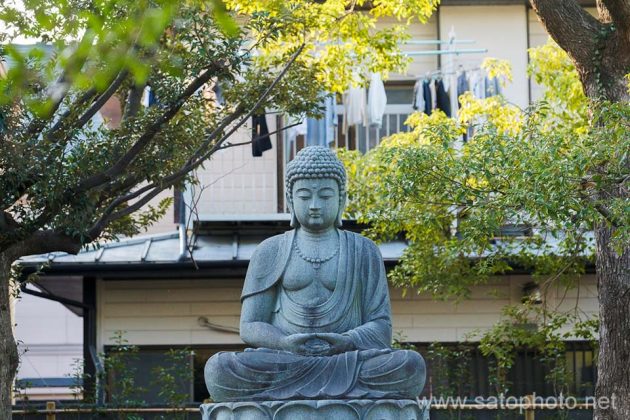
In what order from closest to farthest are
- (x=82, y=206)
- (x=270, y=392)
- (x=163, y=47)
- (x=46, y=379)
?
(x=270, y=392), (x=82, y=206), (x=163, y=47), (x=46, y=379)

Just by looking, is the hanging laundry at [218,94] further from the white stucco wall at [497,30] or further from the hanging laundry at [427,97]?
the white stucco wall at [497,30]

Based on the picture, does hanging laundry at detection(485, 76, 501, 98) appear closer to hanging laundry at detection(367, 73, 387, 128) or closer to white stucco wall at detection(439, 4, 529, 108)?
white stucco wall at detection(439, 4, 529, 108)

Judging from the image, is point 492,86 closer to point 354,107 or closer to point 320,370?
point 354,107

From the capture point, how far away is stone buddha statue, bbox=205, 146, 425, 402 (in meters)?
11.9

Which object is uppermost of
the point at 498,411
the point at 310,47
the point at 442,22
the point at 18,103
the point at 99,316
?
the point at 442,22

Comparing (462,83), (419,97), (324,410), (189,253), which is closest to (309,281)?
(324,410)

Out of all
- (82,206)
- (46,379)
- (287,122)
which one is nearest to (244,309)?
(82,206)

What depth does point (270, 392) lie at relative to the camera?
11922 mm

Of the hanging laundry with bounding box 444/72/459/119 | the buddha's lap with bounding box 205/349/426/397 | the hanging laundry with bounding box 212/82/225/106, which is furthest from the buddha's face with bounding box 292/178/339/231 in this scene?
the hanging laundry with bounding box 444/72/459/119

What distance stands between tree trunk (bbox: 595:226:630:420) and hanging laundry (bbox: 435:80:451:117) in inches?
286

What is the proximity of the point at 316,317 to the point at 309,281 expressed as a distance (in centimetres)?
33

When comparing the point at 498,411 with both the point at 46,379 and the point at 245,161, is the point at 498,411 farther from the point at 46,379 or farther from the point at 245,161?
the point at 46,379

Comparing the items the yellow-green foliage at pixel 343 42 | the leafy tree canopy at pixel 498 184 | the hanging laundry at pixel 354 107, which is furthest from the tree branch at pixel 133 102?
the hanging laundry at pixel 354 107

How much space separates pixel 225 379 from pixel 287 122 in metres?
12.0
